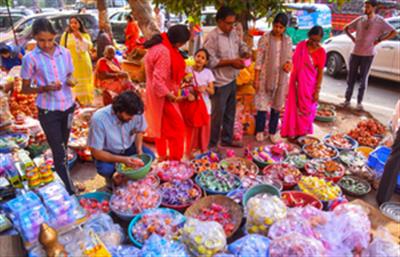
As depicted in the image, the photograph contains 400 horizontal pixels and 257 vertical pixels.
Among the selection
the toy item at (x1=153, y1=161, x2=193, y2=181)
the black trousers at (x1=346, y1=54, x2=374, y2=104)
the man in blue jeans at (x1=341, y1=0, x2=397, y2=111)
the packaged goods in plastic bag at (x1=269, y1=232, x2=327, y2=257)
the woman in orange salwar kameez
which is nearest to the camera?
the packaged goods in plastic bag at (x1=269, y1=232, x2=327, y2=257)

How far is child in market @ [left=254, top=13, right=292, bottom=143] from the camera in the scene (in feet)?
13.4

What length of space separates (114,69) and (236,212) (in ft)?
9.80

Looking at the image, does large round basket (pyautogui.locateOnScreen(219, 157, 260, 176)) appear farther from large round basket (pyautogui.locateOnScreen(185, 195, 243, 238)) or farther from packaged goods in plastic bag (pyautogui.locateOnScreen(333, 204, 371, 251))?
packaged goods in plastic bag (pyautogui.locateOnScreen(333, 204, 371, 251))

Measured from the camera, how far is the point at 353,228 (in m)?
2.23

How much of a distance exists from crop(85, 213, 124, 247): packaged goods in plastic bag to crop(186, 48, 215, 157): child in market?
1.65 meters

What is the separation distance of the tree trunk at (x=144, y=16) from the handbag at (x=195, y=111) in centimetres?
392

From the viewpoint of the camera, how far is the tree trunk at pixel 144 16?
23.3ft

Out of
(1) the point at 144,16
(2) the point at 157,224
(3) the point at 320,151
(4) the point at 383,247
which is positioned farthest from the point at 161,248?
(1) the point at 144,16

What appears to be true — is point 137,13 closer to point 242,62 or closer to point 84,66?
point 84,66

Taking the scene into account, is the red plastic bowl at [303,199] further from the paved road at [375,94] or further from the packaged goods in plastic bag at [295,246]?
the paved road at [375,94]

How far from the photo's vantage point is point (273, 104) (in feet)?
14.7

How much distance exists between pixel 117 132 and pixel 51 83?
0.71m

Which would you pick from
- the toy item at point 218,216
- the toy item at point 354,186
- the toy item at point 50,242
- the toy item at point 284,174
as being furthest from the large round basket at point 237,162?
the toy item at point 50,242

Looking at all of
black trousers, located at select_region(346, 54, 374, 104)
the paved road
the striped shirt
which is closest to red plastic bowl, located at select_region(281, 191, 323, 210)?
the striped shirt
